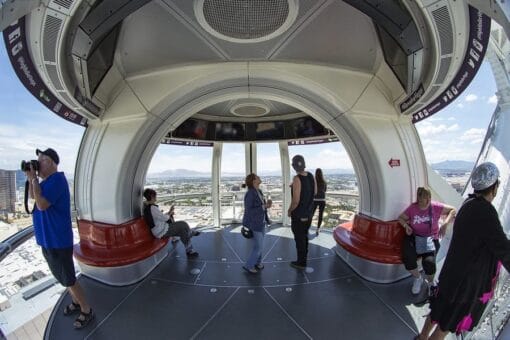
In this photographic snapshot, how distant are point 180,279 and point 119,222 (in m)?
1.31

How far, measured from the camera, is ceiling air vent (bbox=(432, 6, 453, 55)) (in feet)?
5.52

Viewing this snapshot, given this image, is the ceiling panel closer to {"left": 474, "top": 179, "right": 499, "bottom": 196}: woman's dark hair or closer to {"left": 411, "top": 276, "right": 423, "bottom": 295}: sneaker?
{"left": 474, "top": 179, "right": 499, "bottom": 196}: woman's dark hair

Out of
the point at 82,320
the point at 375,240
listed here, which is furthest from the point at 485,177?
the point at 82,320

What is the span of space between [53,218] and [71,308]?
1171 mm

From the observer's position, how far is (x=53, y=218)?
2008 millimetres

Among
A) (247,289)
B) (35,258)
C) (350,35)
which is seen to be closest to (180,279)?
(247,289)

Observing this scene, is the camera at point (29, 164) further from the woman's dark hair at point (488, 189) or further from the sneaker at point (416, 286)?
the sneaker at point (416, 286)

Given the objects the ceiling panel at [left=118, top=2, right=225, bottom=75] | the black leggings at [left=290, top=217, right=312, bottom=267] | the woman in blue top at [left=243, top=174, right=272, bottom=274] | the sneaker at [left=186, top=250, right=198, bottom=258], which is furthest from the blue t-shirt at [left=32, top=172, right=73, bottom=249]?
the black leggings at [left=290, top=217, right=312, bottom=267]

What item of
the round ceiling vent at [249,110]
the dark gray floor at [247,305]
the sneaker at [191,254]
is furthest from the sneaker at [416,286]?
the round ceiling vent at [249,110]

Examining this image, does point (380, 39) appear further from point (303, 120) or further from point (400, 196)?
point (303, 120)

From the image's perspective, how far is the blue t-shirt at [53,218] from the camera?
2.00 metres

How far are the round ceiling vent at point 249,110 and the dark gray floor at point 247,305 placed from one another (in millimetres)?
3474

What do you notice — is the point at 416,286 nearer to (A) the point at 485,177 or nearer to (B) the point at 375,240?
(B) the point at 375,240

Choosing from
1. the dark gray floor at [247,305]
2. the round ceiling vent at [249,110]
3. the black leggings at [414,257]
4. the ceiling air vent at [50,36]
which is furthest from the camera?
the round ceiling vent at [249,110]
